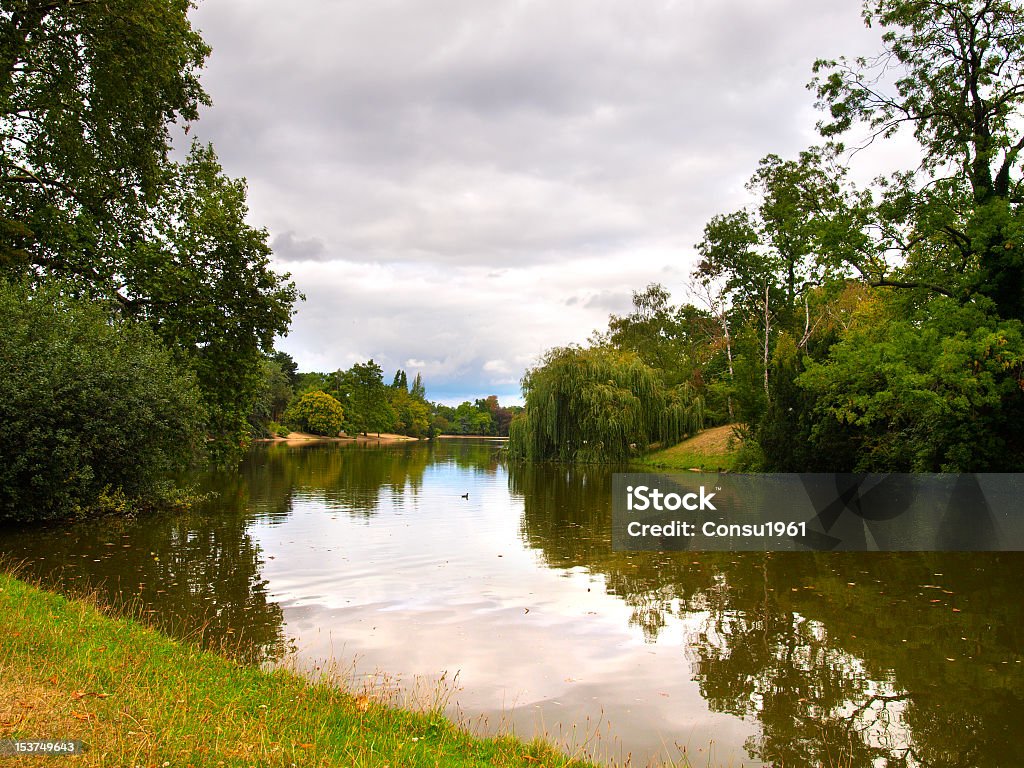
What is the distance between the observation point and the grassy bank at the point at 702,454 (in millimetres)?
32562

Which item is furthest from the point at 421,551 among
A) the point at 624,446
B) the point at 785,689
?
the point at 624,446

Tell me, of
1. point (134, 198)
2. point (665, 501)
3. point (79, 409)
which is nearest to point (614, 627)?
point (79, 409)

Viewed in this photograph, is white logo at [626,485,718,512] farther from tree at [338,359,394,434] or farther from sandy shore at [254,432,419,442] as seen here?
tree at [338,359,394,434]

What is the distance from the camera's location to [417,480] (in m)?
29.3

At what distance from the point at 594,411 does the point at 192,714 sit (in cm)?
3343

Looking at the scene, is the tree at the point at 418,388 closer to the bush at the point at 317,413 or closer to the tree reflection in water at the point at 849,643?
the bush at the point at 317,413

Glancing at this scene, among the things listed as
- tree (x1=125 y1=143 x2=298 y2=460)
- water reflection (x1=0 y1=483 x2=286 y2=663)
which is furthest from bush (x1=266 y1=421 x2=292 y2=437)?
water reflection (x1=0 y1=483 x2=286 y2=663)

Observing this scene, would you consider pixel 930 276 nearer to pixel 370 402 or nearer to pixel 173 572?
pixel 173 572

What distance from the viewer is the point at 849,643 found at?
24.7ft

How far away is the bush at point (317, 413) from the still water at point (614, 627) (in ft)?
239

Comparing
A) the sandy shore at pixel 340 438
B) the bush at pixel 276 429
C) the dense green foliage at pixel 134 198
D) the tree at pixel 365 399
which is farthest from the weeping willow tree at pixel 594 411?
the tree at pixel 365 399

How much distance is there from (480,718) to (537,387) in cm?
3309

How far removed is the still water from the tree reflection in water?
0.09ft

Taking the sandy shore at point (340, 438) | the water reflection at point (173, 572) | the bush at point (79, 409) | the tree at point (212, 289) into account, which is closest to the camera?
the water reflection at point (173, 572)
